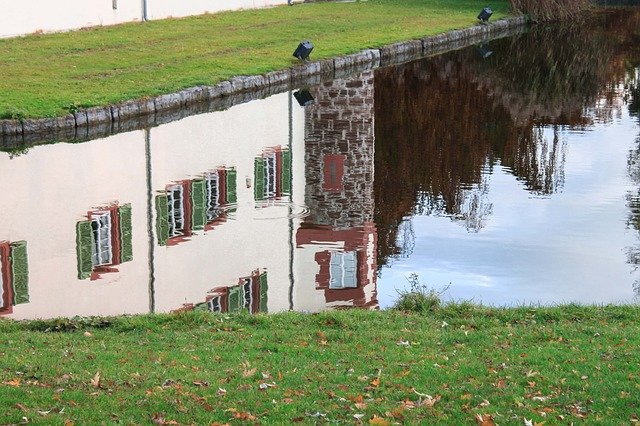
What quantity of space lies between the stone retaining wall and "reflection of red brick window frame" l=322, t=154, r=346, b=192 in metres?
3.38

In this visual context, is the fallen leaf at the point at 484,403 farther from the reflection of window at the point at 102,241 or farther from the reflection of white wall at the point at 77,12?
the reflection of white wall at the point at 77,12

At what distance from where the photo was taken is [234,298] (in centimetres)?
1507

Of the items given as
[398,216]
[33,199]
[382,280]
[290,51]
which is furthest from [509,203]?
[290,51]

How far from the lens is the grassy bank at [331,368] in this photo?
8.77 m

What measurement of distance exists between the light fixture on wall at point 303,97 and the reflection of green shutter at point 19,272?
12.7m

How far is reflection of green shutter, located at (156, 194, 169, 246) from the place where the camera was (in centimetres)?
1778

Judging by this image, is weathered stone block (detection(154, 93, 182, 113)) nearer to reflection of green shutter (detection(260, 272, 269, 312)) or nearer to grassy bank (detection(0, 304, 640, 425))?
reflection of green shutter (detection(260, 272, 269, 312))

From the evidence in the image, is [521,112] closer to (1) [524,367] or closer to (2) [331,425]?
(1) [524,367]

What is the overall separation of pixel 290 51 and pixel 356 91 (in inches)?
173

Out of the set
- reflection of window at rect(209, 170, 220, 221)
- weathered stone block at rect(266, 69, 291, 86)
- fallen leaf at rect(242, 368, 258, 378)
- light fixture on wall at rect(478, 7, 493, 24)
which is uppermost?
light fixture on wall at rect(478, 7, 493, 24)

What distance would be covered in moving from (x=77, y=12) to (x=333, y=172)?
16475mm

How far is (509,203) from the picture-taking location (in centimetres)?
2047

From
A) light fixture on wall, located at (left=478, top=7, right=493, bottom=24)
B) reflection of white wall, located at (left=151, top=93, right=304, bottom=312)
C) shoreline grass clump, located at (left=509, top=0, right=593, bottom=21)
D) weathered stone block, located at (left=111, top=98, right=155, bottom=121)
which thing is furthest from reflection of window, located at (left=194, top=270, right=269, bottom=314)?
shoreline grass clump, located at (left=509, top=0, right=593, bottom=21)

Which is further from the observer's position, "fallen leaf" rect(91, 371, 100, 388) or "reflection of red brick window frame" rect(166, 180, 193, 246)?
"reflection of red brick window frame" rect(166, 180, 193, 246)
